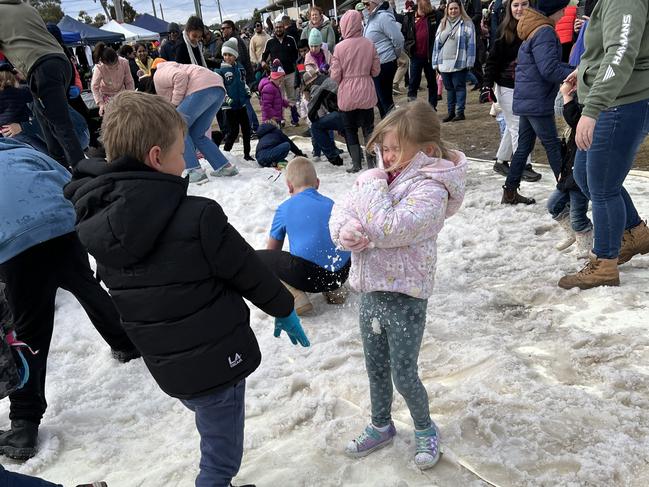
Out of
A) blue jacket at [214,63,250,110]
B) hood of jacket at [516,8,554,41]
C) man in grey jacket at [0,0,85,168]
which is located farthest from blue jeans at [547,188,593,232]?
blue jacket at [214,63,250,110]

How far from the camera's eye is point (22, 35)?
15.2 ft

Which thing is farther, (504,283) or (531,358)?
(504,283)

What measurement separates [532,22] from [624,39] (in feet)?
6.97

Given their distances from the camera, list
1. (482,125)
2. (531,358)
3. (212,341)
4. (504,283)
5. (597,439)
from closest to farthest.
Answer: (212,341) < (597,439) < (531,358) < (504,283) < (482,125)

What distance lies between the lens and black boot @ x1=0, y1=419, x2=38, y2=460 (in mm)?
2539

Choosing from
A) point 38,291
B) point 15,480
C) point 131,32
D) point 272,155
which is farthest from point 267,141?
point 131,32

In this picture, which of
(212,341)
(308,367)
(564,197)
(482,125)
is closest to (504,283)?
(564,197)

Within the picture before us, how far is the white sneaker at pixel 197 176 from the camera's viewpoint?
6363 mm

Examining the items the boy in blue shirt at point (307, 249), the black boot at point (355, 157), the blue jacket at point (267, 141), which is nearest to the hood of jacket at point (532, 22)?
the boy in blue shirt at point (307, 249)

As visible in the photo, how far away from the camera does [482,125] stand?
Result: 861 cm

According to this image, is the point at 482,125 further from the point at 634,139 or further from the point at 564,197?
the point at 634,139

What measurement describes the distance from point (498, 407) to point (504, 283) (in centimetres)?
153

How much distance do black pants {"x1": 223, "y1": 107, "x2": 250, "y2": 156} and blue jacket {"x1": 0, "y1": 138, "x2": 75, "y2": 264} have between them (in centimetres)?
525

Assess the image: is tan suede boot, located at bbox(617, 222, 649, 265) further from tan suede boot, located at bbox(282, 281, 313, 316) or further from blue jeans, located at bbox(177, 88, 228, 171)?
blue jeans, located at bbox(177, 88, 228, 171)
